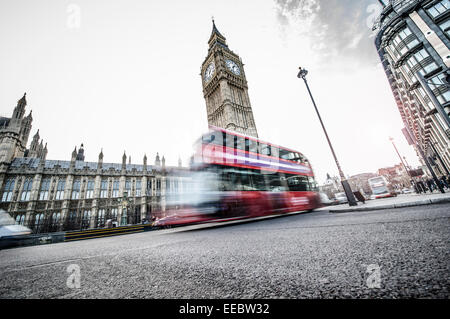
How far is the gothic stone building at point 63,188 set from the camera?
24.1 meters

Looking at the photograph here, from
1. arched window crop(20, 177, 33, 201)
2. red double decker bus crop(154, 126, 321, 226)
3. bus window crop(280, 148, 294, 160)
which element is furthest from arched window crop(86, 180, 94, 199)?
bus window crop(280, 148, 294, 160)

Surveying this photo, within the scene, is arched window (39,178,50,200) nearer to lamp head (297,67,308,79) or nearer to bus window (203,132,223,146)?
bus window (203,132,223,146)

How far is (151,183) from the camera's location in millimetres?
33281

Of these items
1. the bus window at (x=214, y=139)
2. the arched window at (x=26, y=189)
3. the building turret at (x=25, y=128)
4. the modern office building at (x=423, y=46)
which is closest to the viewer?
the bus window at (x=214, y=139)

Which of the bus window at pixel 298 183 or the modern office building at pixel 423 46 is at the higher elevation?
the modern office building at pixel 423 46

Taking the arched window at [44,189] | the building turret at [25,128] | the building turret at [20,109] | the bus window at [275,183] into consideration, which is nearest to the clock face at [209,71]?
the arched window at [44,189]

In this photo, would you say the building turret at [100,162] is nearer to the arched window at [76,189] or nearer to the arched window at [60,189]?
the arched window at [76,189]

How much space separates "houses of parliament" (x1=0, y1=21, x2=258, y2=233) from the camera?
79.9 feet

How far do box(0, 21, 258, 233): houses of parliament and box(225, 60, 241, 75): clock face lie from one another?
0.27m

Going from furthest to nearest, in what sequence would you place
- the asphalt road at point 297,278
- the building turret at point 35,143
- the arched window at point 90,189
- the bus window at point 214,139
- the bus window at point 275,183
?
the building turret at point 35,143 < the arched window at point 90,189 < the bus window at point 275,183 < the bus window at point 214,139 < the asphalt road at point 297,278

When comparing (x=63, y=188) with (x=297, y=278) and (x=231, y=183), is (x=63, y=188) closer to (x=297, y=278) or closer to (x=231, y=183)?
(x=231, y=183)

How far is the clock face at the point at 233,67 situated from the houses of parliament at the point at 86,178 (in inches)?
10.8

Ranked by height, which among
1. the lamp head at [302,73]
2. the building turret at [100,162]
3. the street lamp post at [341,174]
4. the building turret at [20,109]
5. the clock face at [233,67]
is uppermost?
the clock face at [233,67]
